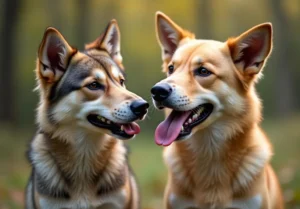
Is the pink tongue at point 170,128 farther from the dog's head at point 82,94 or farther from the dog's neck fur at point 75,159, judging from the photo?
the dog's neck fur at point 75,159

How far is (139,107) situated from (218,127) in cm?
72

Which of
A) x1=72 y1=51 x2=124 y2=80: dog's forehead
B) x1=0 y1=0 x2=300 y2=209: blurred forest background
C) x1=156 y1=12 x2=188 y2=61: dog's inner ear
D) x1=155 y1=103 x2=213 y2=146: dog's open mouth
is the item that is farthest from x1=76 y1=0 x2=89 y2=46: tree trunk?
x1=155 y1=103 x2=213 y2=146: dog's open mouth

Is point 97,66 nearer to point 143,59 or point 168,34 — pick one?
point 168,34

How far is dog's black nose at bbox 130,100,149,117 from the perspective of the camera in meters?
4.58

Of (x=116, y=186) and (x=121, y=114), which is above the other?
(x=121, y=114)

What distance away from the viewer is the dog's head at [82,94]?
Answer: 4.66m

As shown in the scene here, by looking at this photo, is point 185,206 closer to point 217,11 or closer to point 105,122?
point 105,122

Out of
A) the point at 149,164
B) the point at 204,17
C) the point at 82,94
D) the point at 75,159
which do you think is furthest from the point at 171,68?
the point at 204,17

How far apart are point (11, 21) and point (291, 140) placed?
22.5 ft

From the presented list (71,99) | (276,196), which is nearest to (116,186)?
(71,99)

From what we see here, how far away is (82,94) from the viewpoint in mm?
4781

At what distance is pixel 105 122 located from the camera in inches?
187

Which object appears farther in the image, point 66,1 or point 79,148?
point 66,1

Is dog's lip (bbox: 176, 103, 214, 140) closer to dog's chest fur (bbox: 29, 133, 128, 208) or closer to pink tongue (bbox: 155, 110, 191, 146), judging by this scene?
pink tongue (bbox: 155, 110, 191, 146)
